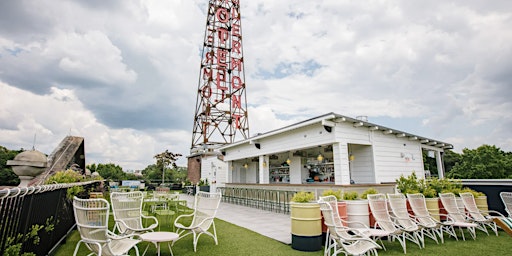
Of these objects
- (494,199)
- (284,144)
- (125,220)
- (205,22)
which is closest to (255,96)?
(205,22)

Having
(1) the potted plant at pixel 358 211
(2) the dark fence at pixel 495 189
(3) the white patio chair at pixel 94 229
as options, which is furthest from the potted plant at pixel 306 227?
(2) the dark fence at pixel 495 189

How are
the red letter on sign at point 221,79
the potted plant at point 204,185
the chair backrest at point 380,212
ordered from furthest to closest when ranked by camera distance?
1. the red letter on sign at point 221,79
2. the potted plant at point 204,185
3. the chair backrest at point 380,212

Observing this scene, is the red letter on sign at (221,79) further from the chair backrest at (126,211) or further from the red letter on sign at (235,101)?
the chair backrest at (126,211)

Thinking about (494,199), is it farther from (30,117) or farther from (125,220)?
(30,117)

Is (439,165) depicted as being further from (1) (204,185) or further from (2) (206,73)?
(2) (206,73)

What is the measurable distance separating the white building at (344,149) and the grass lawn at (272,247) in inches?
144

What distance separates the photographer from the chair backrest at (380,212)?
4688mm

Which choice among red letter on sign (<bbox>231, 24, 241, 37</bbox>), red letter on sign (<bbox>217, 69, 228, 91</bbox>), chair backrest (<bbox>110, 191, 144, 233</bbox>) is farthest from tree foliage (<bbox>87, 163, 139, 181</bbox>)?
chair backrest (<bbox>110, 191, 144, 233</bbox>)

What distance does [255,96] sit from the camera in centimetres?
2839

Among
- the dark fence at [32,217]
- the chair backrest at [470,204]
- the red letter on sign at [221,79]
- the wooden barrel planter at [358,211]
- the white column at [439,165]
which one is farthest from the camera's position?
the red letter on sign at [221,79]

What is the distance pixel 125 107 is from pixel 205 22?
17134 millimetres

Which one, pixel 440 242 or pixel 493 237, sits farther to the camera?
pixel 493 237

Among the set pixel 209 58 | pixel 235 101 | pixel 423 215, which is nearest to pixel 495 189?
pixel 423 215

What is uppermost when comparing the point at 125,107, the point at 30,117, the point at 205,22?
the point at 205,22
